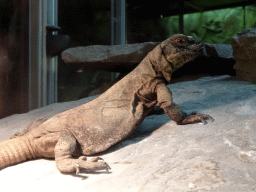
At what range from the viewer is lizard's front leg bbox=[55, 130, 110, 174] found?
8.43 feet

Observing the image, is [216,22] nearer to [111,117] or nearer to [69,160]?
[111,117]

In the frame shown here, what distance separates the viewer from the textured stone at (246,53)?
521 centimetres

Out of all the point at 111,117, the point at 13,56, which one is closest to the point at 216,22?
the point at 13,56

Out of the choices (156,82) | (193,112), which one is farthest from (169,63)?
(193,112)

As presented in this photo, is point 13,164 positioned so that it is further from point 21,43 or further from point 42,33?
point 42,33

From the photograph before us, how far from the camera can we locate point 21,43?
649 cm

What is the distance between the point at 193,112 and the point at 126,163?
143cm

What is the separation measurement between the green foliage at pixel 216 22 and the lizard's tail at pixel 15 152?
654cm

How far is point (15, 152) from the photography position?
10.1ft

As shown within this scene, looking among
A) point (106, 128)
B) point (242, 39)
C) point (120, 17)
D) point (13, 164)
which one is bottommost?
point (13, 164)

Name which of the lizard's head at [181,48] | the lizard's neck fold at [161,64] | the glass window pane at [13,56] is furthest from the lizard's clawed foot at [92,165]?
the glass window pane at [13,56]

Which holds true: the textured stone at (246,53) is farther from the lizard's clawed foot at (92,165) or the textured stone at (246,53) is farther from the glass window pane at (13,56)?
the glass window pane at (13,56)

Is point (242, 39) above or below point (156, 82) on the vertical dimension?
above

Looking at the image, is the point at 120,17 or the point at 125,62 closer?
the point at 125,62
